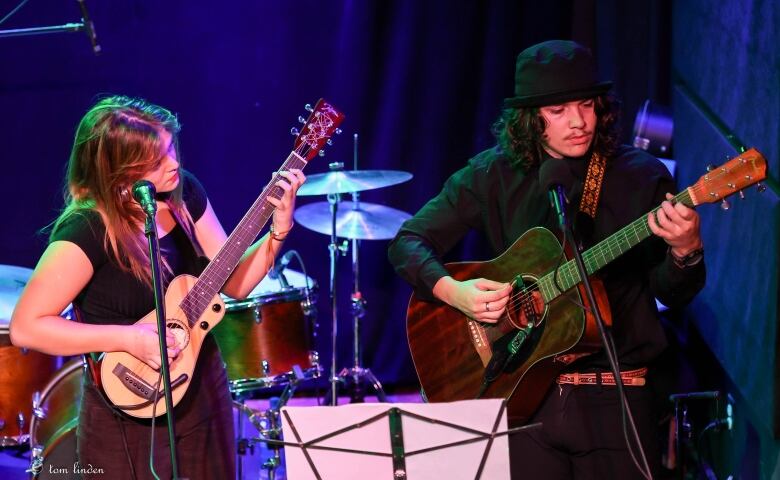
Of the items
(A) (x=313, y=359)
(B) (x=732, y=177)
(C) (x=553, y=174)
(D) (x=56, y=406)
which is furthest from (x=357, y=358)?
(B) (x=732, y=177)

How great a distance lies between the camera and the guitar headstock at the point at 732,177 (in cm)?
279

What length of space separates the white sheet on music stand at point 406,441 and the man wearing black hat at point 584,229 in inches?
17.5

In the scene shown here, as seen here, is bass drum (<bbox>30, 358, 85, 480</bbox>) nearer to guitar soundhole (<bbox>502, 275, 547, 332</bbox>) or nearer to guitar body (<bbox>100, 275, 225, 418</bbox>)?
guitar body (<bbox>100, 275, 225, 418</bbox>)

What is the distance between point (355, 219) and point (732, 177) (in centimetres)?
337

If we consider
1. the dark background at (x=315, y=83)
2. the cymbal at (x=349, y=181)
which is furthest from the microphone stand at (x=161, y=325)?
the dark background at (x=315, y=83)

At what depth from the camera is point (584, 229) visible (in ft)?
10.8

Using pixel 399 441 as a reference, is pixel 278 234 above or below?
above

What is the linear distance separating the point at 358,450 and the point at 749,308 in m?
1.97

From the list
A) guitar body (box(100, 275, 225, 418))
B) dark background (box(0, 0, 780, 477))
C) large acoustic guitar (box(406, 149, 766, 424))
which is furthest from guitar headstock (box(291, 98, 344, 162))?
dark background (box(0, 0, 780, 477))

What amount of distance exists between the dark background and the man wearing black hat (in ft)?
8.82

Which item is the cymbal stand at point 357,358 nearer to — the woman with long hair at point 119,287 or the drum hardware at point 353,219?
the drum hardware at point 353,219

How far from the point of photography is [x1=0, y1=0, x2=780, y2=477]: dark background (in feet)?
20.7

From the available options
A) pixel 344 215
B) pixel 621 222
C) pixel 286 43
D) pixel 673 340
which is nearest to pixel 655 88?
pixel 673 340

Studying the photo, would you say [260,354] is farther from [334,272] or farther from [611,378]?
[611,378]
